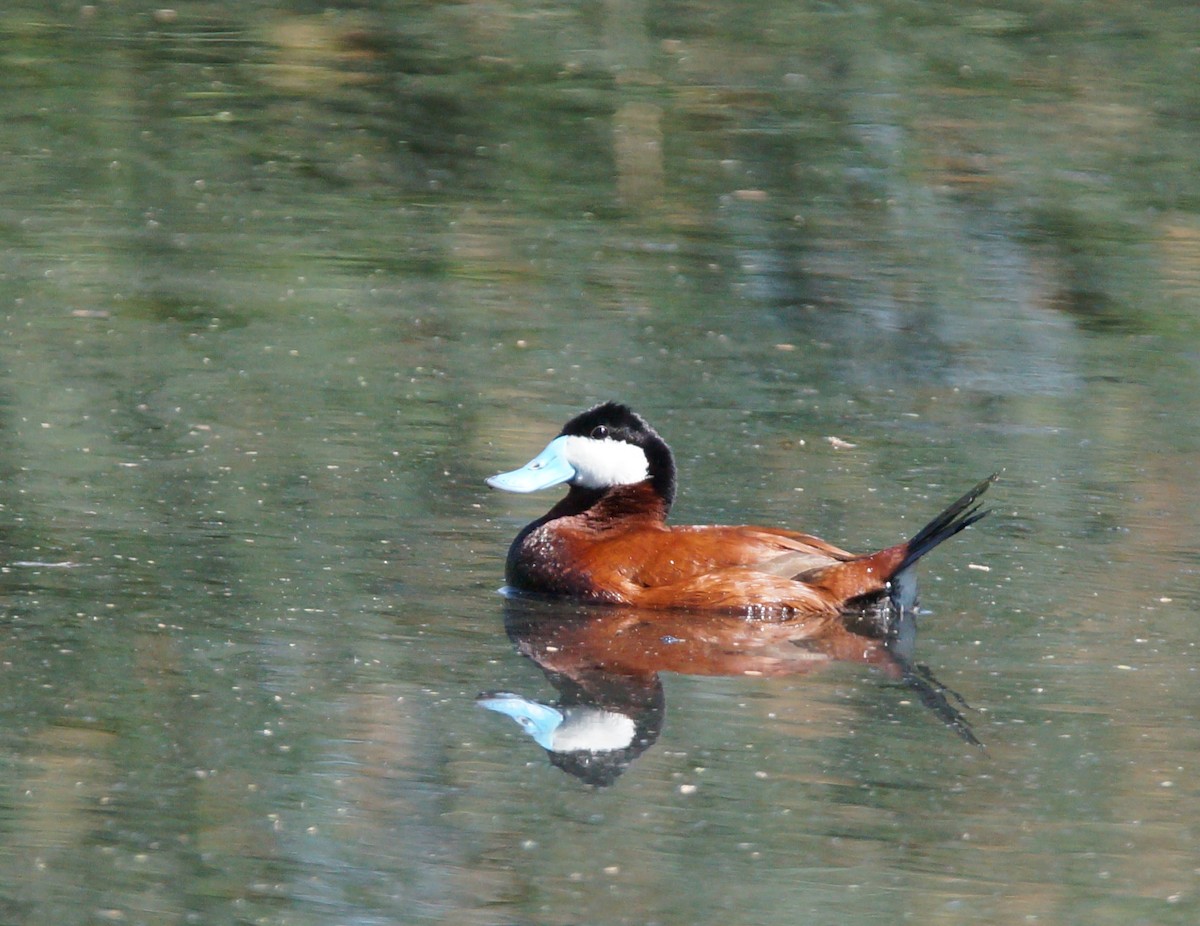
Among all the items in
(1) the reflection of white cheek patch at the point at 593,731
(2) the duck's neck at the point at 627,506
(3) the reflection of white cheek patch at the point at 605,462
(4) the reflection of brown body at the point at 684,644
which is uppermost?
(3) the reflection of white cheek patch at the point at 605,462

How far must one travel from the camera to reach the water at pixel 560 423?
4.44 m

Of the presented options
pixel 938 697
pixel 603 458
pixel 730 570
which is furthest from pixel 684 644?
pixel 603 458

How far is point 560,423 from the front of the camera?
8.29m

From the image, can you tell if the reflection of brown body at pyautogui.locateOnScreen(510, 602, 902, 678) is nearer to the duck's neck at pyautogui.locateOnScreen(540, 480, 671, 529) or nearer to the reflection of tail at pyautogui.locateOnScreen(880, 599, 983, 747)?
the reflection of tail at pyautogui.locateOnScreen(880, 599, 983, 747)


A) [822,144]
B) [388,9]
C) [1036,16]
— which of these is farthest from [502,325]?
[1036,16]

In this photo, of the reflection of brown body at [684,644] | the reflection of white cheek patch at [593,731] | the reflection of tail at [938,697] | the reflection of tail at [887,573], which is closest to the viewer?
the reflection of white cheek patch at [593,731]

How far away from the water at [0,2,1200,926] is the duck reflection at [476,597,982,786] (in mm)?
53

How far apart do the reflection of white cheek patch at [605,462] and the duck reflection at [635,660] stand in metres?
0.61

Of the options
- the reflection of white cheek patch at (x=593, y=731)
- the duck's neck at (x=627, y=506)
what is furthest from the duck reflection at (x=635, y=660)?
the duck's neck at (x=627, y=506)

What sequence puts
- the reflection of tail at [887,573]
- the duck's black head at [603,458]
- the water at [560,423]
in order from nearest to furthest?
1. the water at [560,423]
2. the reflection of tail at [887,573]
3. the duck's black head at [603,458]

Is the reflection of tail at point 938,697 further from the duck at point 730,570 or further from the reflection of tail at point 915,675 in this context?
the duck at point 730,570

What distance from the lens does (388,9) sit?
1489 cm

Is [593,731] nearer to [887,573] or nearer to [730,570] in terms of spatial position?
[730,570]

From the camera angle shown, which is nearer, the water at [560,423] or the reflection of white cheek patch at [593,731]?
the water at [560,423]
